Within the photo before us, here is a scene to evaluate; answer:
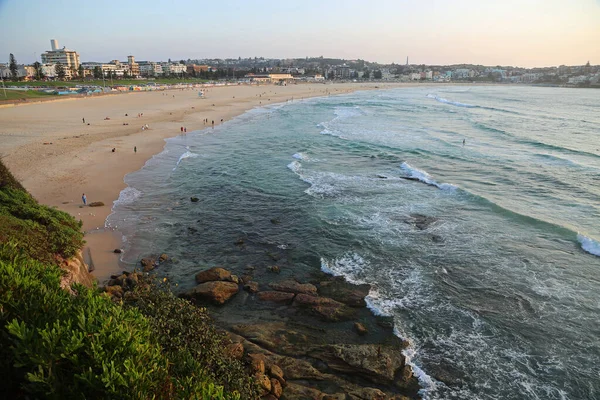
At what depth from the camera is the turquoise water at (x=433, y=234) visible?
12133 millimetres

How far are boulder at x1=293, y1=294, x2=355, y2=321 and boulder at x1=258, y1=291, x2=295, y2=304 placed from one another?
10.6 inches

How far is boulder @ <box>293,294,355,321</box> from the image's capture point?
13.5 m

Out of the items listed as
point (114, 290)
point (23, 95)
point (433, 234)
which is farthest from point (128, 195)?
point (23, 95)

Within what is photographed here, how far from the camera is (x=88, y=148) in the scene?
37.4m

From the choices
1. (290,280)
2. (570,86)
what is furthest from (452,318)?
(570,86)

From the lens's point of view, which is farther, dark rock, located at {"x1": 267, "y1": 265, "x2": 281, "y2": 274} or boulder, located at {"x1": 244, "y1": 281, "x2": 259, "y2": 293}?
dark rock, located at {"x1": 267, "y1": 265, "x2": 281, "y2": 274}

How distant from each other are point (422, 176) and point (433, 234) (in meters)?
11.5

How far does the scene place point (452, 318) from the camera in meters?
13.6

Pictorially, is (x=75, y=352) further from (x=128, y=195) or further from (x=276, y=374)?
(x=128, y=195)

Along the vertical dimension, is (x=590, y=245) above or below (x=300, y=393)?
above

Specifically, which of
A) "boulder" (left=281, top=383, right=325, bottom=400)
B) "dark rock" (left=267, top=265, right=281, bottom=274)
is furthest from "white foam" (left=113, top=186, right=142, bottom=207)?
"boulder" (left=281, top=383, right=325, bottom=400)

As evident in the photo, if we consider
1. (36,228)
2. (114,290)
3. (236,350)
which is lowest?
(236,350)

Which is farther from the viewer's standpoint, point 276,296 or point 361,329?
point 276,296

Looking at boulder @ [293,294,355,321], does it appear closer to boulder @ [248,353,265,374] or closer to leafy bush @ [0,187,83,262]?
boulder @ [248,353,265,374]
